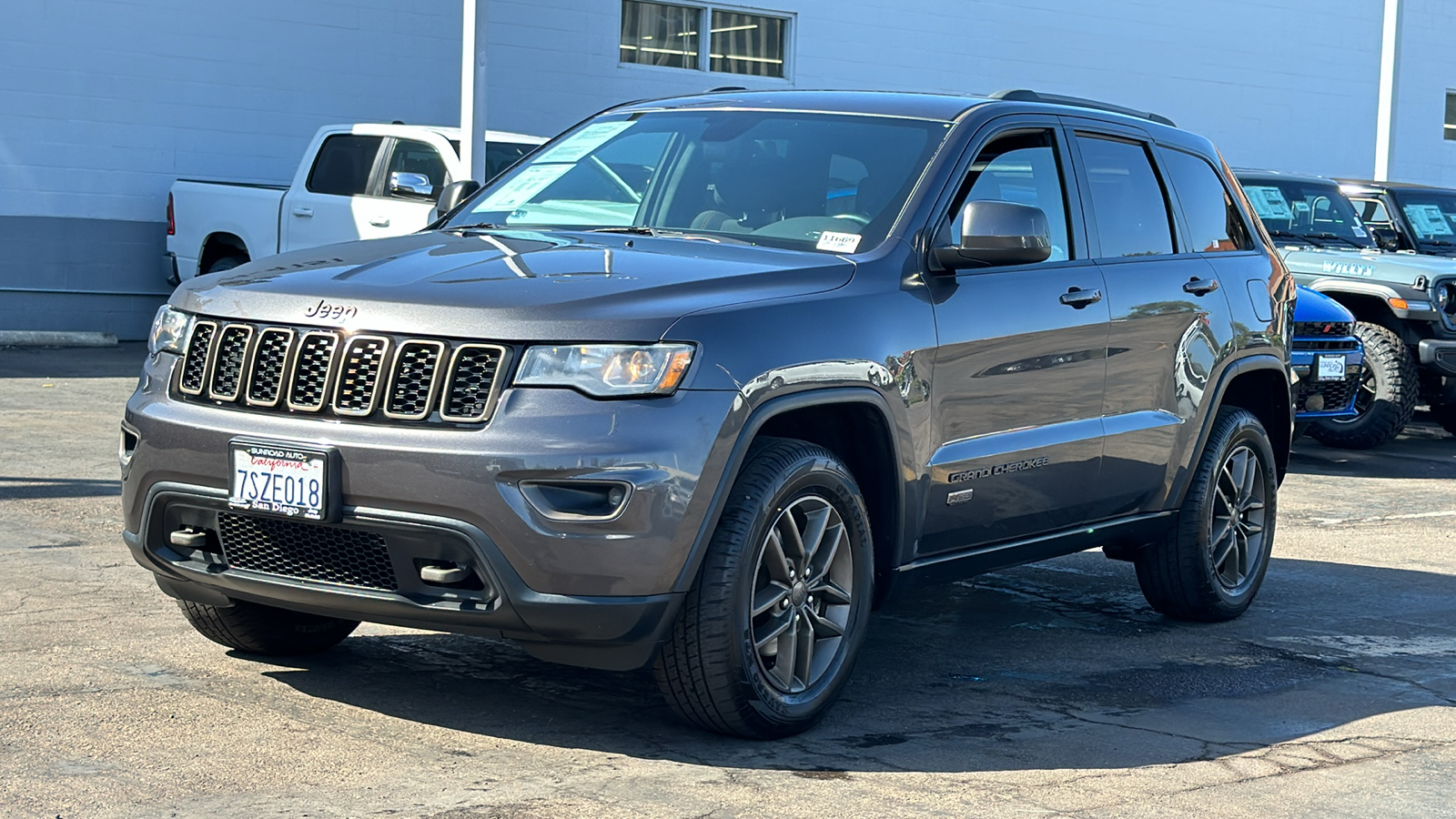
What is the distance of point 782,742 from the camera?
4715 mm

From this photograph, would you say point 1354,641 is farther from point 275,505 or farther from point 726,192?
point 275,505

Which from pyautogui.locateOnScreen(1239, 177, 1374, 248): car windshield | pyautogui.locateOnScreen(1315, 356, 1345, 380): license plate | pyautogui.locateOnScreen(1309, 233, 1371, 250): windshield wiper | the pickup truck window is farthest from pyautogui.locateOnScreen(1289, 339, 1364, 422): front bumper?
the pickup truck window

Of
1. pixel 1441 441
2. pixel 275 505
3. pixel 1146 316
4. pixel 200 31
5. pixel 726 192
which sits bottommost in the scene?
pixel 1441 441

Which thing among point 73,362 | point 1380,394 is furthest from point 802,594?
point 73,362

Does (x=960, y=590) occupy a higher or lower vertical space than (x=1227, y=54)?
lower

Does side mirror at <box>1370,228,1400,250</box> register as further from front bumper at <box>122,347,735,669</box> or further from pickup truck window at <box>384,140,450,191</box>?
front bumper at <box>122,347,735,669</box>

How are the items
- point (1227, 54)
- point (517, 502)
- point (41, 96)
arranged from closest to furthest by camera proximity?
point (517, 502) < point (41, 96) < point (1227, 54)

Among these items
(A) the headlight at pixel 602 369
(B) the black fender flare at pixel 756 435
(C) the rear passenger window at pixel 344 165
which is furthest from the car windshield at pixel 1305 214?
(A) the headlight at pixel 602 369

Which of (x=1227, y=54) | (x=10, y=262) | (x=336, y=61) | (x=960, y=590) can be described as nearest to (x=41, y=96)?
(x=10, y=262)

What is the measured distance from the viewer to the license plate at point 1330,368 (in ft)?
36.5

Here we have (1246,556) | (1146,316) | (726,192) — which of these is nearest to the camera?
(726,192)

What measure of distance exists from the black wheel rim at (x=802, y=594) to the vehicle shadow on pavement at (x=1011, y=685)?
205 mm

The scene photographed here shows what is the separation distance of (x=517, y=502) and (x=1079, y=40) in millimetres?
19468

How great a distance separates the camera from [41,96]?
15586 millimetres
